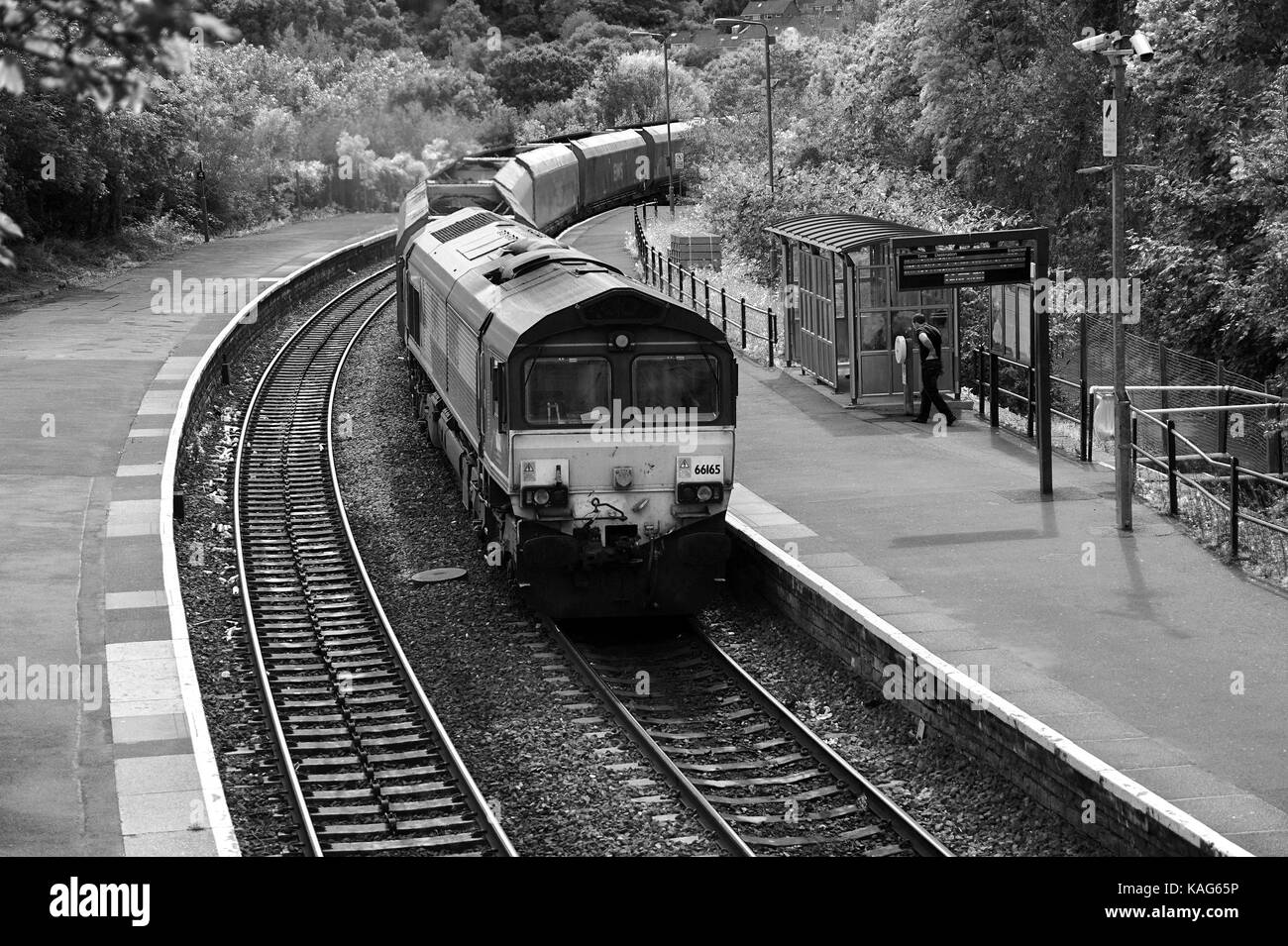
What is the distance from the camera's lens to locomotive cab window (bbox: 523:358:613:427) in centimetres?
1450

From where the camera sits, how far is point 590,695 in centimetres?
1352

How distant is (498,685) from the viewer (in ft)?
45.2

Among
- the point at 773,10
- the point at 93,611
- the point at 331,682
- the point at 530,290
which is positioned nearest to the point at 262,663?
the point at 331,682

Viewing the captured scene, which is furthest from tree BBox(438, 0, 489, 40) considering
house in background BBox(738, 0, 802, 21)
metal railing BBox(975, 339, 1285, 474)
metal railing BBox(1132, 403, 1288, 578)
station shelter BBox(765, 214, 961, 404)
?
metal railing BBox(1132, 403, 1288, 578)

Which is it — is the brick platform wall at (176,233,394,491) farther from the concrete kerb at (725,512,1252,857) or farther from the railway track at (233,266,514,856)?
the concrete kerb at (725,512,1252,857)

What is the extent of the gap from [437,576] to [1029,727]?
7.95m

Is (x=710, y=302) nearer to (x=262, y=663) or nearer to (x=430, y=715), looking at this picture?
(x=262, y=663)

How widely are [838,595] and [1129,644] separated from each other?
95.1 inches

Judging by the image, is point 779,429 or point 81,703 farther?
point 779,429

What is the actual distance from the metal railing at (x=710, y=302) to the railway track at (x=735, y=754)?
12.2 meters

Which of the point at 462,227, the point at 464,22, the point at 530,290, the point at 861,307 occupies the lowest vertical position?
the point at 861,307

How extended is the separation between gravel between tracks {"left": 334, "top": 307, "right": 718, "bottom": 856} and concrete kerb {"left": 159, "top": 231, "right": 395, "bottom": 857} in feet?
6.41
